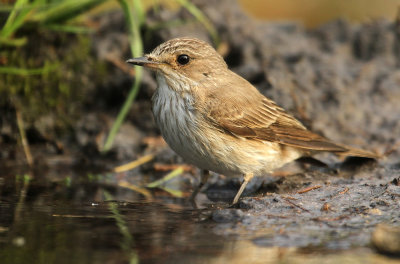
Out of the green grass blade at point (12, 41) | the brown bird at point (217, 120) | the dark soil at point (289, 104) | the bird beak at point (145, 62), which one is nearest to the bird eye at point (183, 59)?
the brown bird at point (217, 120)

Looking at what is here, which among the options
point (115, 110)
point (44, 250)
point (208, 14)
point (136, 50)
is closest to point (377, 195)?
point (44, 250)

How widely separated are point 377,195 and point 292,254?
5.78 ft

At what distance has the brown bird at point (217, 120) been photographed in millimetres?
6211

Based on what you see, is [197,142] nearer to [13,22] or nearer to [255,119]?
[255,119]

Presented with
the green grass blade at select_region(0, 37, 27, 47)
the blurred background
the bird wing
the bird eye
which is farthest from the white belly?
the blurred background

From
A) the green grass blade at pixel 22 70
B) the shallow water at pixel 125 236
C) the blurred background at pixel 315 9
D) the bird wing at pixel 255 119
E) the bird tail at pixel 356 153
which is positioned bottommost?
the shallow water at pixel 125 236

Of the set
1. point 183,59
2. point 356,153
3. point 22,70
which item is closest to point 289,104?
point 356,153

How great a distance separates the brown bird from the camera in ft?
20.4

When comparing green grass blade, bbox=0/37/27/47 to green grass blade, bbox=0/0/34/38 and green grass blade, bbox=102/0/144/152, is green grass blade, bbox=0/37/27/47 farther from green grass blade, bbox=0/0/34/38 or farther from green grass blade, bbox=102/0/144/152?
green grass blade, bbox=102/0/144/152

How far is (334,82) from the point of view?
9250 millimetres

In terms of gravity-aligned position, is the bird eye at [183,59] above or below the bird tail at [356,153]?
above

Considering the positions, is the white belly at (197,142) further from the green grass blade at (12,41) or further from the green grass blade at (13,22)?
the green grass blade at (12,41)

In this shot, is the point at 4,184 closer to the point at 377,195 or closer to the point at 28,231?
the point at 28,231

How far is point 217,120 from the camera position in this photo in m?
6.33
